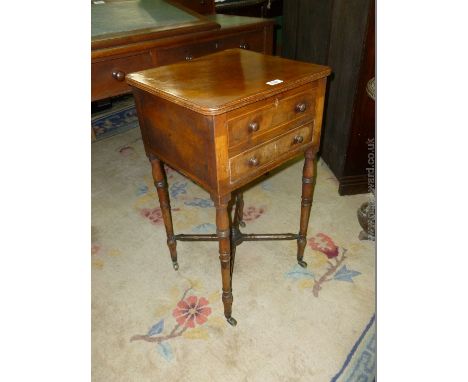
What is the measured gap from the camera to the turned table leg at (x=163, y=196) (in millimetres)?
1598

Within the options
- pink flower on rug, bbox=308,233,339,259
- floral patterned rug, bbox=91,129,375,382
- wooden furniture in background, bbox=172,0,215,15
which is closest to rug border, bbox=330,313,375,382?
floral patterned rug, bbox=91,129,375,382

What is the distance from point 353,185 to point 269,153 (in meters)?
1.39

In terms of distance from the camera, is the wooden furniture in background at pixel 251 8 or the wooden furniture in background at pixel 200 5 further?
the wooden furniture in background at pixel 251 8

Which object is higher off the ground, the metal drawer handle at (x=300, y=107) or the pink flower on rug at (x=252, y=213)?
the metal drawer handle at (x=300, y=107)

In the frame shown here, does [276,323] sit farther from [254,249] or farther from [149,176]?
[149,176]

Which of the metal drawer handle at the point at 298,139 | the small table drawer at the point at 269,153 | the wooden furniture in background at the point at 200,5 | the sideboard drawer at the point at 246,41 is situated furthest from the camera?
the wooden furniture in background at the point at 200,5

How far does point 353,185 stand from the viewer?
99.3 inches

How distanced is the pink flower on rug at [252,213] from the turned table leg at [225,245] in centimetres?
81

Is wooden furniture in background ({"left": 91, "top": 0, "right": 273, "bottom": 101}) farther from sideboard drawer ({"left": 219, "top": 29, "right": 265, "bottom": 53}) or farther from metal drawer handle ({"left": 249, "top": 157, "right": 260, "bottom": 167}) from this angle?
metal drawer handle ({"left": 249, "top": 157, "right": 260, "bottom": 167})

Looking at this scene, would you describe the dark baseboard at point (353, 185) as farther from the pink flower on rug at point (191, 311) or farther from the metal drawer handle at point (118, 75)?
the metal drawer handle at point (118, 75)

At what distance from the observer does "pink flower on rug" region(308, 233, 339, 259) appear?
6.66 feet

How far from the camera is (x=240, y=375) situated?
1438 millimetres

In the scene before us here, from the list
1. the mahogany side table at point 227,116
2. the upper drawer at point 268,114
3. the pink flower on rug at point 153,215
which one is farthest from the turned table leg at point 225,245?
the pink flower on rug at point 153,215

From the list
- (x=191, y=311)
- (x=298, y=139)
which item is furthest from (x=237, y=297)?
(x=298, y=139)
